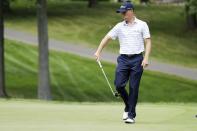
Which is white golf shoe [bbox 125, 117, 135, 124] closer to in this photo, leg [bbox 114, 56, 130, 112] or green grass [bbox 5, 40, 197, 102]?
leg [bbox 114, 56, 130, 112]

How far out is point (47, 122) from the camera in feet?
42.6

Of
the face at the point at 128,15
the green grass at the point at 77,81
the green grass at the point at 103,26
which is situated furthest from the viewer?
the green grass at the point at 103,26

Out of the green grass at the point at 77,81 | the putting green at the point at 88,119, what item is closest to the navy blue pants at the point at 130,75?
the putting green at the point at 88,119

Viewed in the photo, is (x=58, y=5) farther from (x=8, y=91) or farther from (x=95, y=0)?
(x=8, y=91)

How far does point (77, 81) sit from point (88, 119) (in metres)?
21.8

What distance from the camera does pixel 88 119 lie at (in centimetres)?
1367

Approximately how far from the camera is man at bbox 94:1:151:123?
1287 cm

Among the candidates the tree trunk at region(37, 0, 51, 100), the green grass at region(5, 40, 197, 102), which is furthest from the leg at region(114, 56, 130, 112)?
the green grass at region(5, 40, 197, 102)

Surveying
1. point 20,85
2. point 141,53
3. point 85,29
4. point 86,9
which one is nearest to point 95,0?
point 86,9

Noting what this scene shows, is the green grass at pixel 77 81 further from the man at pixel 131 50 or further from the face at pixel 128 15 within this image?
the face at pixel 128 15

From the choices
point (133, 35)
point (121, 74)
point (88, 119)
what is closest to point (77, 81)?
point (88, 119)

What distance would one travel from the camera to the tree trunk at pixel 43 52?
29.6m

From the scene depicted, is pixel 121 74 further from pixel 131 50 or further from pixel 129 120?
pixel 129 120

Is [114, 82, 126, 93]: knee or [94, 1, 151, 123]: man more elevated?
[94, 1, 151, 123]: man
